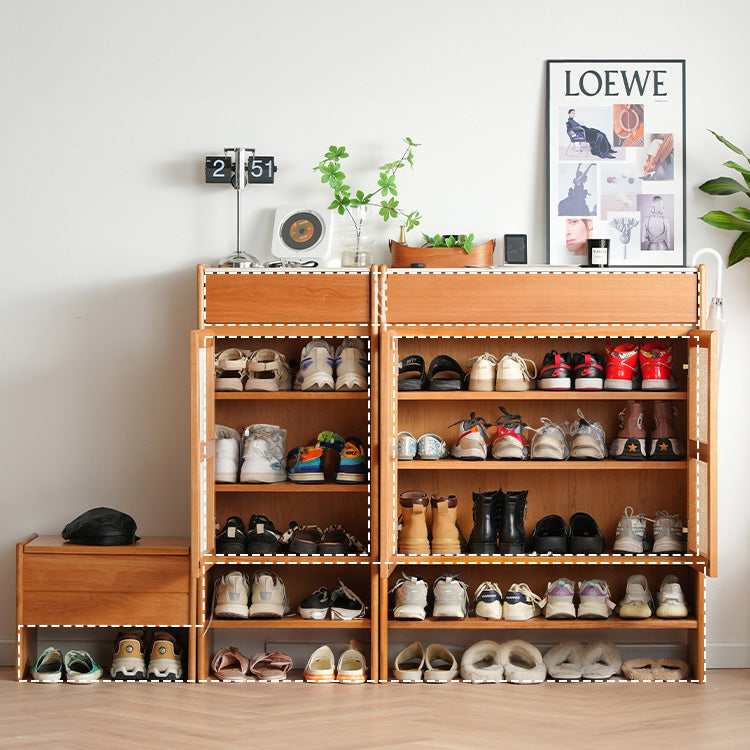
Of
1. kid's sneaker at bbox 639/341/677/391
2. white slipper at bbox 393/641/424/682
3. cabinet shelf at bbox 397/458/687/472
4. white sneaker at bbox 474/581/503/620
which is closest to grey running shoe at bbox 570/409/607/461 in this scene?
cabinet shelf at bbox 397/458/687/472

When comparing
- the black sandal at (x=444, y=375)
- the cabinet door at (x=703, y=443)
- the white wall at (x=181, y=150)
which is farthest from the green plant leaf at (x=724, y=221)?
the black sandal at (x=444, y=375)

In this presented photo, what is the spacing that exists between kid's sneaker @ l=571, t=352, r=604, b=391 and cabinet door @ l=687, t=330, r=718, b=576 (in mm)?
346

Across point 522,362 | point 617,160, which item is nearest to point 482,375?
point 522,362

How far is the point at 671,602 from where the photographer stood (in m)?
3.66

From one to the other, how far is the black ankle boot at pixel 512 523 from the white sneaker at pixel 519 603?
163mm

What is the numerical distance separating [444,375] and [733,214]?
4.43 feet

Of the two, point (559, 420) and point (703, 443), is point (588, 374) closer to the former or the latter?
point (559, 420)

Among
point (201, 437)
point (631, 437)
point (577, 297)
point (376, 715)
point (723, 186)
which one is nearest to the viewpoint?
point (376, 715)

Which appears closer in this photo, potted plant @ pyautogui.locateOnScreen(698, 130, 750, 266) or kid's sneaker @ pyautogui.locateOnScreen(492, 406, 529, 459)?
kid's sneaker @ pyautogui.locateOnScreen(492, 406, 529, 459)

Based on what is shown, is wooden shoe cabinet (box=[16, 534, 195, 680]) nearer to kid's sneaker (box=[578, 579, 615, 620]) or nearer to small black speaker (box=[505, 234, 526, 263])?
kid's sneaker (box=[578, 579, 615, 620])

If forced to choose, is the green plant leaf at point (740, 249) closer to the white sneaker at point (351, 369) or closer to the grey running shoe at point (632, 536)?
the grey running shoe at point (632, 536)

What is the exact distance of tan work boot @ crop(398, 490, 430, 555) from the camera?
12.2 feet

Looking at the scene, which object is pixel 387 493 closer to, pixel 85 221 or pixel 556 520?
pixel 556 520

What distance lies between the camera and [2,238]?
157 inches
